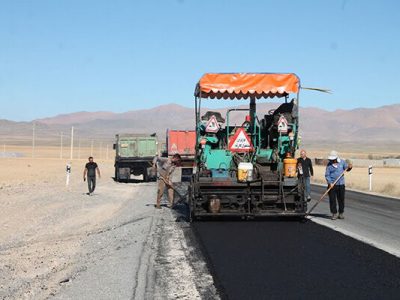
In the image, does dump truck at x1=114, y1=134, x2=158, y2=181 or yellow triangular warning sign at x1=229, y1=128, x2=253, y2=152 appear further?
dump truck at x1=114, y1=134, x2=158, y2=181

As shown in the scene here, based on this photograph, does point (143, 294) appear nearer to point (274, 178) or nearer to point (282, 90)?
point (274, 178)

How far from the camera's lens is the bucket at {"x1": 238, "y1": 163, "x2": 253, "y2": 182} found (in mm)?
13641

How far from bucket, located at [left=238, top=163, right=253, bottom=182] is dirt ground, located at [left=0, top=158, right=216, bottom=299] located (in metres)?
1.82

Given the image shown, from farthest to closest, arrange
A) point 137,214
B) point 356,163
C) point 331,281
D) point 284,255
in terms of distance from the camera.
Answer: point 356,163
point 137,214
point 284,255
point 331,281

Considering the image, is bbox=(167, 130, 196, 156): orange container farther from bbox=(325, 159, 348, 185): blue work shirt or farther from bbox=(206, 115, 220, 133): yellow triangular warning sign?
bbox=(206, 115, 220, 133): yellow triangular warning sign

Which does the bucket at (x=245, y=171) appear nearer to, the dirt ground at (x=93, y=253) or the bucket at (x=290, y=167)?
the bucket at (x=290, y=167)

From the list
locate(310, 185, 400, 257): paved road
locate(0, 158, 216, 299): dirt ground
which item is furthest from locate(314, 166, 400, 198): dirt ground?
locate(0, 158, 216, 299): dirt ground

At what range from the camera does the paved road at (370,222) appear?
11.3m

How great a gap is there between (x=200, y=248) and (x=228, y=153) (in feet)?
15.1

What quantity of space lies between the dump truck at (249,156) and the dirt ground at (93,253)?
1.23 meters

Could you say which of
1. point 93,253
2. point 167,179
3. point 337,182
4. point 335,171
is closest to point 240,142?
point 335,171

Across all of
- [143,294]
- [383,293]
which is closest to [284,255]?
[383,293]

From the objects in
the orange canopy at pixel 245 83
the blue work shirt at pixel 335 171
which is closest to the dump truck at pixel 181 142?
the blue work shirt at pixel 335 171

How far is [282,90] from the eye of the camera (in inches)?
564
